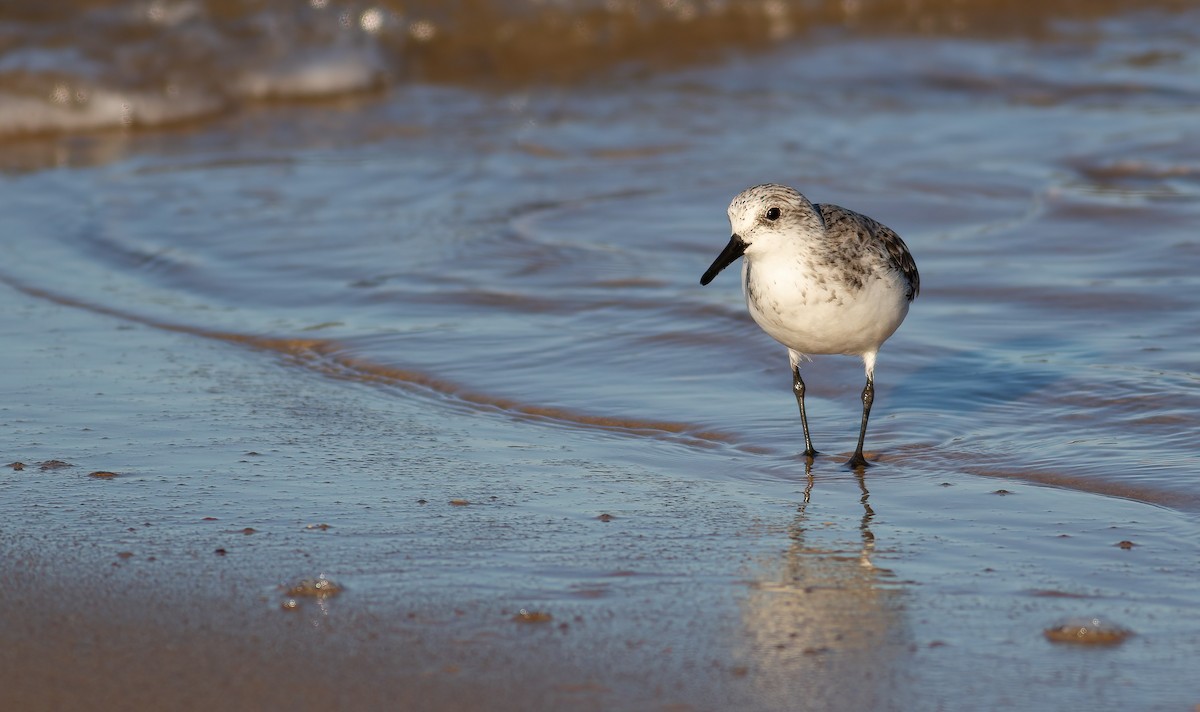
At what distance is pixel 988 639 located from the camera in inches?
140

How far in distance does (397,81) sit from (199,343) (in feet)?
25.8

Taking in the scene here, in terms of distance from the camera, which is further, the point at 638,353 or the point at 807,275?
the point at 638,353

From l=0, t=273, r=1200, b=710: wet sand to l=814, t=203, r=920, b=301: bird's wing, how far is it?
2.86 ft

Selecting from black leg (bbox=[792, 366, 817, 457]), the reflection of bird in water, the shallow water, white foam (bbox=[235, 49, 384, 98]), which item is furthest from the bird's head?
white foam (bbox=[235, 49, 384, 98])

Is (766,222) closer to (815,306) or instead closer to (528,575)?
(815,306)

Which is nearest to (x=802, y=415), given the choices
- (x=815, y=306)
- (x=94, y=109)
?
(x=815, y=306)

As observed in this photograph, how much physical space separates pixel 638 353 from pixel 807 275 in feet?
5.16

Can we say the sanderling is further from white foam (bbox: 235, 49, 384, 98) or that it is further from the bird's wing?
white foam (bbox: 235, 49, 384, 98)

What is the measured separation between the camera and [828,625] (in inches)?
143

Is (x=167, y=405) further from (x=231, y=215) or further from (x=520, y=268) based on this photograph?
(x=231, y=215)

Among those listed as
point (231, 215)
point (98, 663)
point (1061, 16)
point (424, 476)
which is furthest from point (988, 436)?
point (1061, 16)

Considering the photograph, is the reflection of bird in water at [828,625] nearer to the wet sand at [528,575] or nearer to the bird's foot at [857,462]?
the wet sand at [528,575]

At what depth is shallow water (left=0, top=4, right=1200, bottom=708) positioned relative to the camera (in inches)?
159

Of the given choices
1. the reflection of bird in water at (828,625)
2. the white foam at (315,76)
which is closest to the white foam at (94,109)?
the white foam at (315,76)
